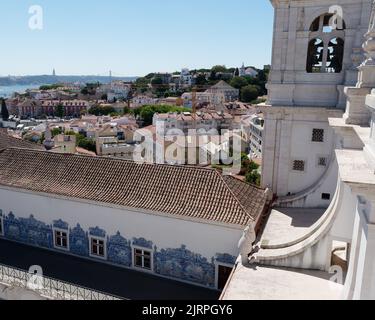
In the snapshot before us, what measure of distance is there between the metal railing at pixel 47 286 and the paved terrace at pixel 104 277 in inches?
24.1

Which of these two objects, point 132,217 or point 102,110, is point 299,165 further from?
point 102,110

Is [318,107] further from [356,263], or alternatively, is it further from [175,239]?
[356,263]

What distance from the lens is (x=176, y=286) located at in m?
14.2

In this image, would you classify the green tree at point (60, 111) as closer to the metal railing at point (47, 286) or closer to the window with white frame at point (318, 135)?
the metal railing at point (47, 286)

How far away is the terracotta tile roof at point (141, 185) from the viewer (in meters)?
14.2

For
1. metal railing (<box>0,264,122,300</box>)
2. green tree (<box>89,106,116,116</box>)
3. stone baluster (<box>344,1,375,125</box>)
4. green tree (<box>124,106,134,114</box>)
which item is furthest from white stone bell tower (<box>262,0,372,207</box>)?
green tree (<box>89,106,116,116</box>)

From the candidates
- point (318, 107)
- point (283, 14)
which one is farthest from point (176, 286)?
point (283, 14)

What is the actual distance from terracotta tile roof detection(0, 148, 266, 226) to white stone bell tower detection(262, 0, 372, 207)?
2419 mm

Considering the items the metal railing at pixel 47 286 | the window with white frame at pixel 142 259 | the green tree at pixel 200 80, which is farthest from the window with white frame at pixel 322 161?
the green tree at pixel 200 80

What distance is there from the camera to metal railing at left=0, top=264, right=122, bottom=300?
1306 cm

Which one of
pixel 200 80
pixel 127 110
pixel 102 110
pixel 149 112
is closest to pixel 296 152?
pixel 149 112

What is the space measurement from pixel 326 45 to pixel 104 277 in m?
13.3

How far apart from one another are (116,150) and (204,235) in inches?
1798

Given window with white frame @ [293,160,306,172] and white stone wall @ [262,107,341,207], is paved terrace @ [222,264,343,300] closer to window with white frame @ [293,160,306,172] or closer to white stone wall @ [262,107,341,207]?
white stone wall @ [262,107,341,207]
